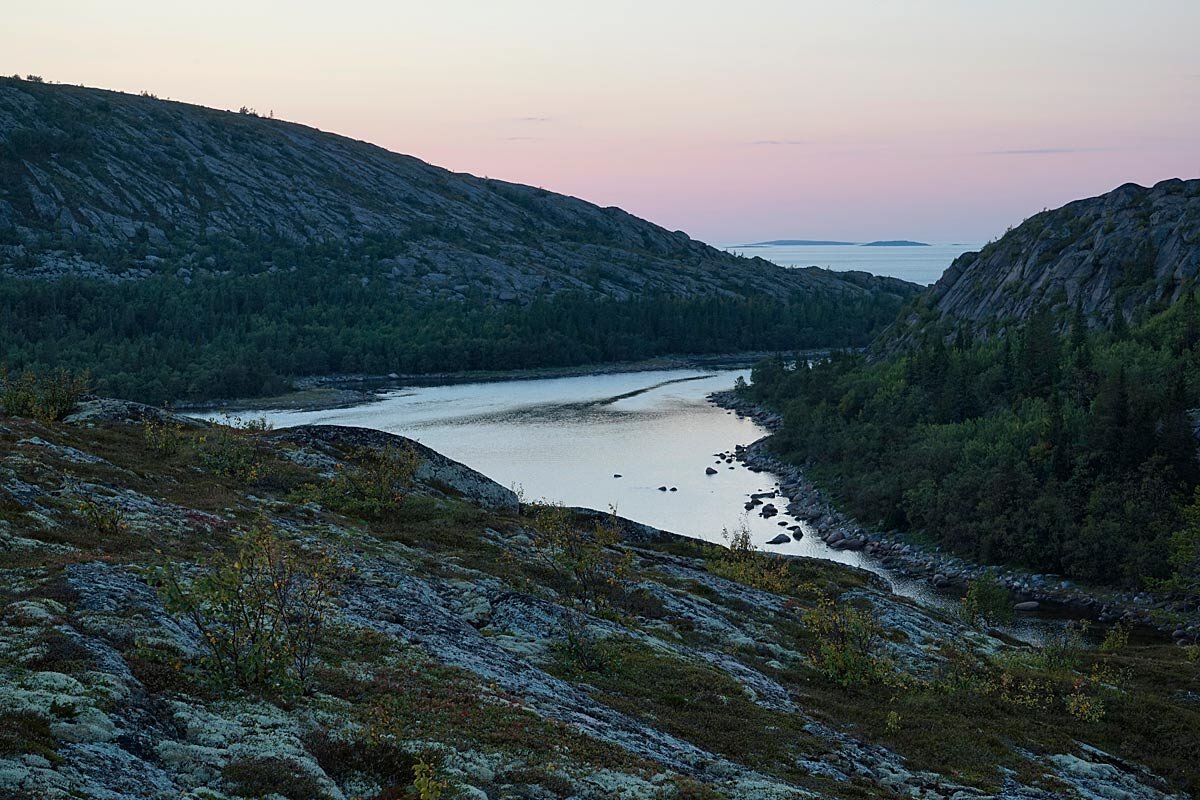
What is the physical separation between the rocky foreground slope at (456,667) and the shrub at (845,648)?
9 centimetres

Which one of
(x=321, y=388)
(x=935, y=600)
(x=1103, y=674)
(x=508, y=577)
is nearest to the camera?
(x=508, y=577)

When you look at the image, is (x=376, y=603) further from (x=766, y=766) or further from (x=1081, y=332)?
(x=1081, y=332)

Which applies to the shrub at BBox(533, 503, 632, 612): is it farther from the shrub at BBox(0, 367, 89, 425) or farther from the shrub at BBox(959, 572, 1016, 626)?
the shrub at BBox(959, 572, 1016, 626)

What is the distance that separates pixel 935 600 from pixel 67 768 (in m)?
68.0

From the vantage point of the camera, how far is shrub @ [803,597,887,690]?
25.8m

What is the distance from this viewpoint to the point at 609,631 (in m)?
24.3

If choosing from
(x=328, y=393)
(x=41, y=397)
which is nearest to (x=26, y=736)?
(x=41, y=397)

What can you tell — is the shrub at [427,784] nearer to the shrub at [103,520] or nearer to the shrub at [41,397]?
the shrub at [103,520]

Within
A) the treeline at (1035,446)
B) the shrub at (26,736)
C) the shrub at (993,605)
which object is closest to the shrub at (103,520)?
the shrub at (26,736)

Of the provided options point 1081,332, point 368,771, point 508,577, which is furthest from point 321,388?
point 368,771

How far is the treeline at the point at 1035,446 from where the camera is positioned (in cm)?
7706

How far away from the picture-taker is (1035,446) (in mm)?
87625

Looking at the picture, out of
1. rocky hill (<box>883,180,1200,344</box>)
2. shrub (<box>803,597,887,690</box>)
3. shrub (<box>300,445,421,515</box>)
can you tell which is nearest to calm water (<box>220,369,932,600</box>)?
rocky hill (<box>883,180,1200,344</box>)

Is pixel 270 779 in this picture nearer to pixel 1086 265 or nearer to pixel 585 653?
pixel 585 653
